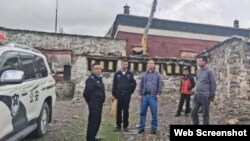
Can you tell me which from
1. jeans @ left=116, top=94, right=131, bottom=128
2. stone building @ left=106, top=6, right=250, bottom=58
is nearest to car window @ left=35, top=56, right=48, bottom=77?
jeans @ left=116, top=94, right=131, bottom=128

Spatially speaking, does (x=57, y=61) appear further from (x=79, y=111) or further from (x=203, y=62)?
(x=203, y=62)

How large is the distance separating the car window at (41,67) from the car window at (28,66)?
0.29 meters

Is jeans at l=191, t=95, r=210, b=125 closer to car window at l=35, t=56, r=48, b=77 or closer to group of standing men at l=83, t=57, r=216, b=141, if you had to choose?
group of standing men at l=83, t=57, r=216, b=141

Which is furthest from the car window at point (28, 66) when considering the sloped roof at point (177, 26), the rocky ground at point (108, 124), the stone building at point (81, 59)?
the sloped roof at point (177, 26)

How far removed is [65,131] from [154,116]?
2.38m

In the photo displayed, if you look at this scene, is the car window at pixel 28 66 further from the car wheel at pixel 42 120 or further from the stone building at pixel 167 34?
the stone building at pixel 167 34

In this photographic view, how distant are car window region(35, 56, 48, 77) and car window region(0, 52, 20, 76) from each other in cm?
154

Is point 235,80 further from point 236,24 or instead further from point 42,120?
point 236,24

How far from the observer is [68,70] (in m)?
22.2

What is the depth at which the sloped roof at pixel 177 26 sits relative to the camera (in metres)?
→ 34.2

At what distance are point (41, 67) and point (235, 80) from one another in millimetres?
7669

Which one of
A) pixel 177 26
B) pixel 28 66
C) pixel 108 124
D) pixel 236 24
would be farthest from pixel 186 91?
pixel 236 24

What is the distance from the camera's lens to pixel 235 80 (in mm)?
13727

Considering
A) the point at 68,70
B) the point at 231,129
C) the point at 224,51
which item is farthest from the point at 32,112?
the point at 68,70
